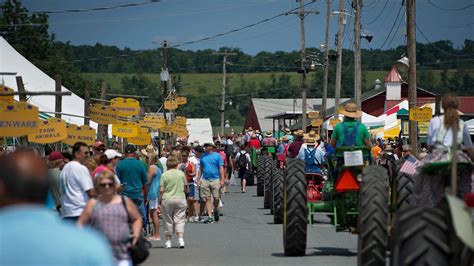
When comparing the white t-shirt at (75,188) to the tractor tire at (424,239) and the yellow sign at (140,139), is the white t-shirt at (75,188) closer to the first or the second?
the tractor tire at (424,239)

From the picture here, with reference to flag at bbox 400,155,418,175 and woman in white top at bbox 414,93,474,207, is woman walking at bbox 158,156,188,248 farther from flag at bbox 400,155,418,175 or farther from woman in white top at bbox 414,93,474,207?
woman in white top at bbox 414,93,474,207

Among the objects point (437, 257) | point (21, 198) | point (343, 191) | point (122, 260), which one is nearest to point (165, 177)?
point (343, 191)

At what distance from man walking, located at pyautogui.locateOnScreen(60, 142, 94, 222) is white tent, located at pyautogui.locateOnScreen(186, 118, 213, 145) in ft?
211

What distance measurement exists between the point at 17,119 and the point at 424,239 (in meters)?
11.1

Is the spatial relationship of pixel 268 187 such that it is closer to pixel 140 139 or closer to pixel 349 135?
pixel 140 139

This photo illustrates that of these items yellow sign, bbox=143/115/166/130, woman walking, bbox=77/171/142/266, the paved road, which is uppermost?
yellow sign, bbox=143/115/166/130

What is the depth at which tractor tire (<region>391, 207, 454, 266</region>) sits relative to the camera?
841cm

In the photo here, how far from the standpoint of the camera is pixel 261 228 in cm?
2342

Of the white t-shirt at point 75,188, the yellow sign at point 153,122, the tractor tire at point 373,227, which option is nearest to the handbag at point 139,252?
the tractor tire at point 373,227

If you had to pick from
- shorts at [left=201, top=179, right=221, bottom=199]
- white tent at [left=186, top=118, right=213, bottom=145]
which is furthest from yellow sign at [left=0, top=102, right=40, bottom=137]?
white tent at [left=186, top=118, right=213, bottom=145]

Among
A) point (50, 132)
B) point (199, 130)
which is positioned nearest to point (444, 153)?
point (50, 132)

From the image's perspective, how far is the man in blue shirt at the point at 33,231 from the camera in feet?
13.6

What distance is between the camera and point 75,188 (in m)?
13.7

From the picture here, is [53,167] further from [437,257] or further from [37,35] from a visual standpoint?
[37,35]
